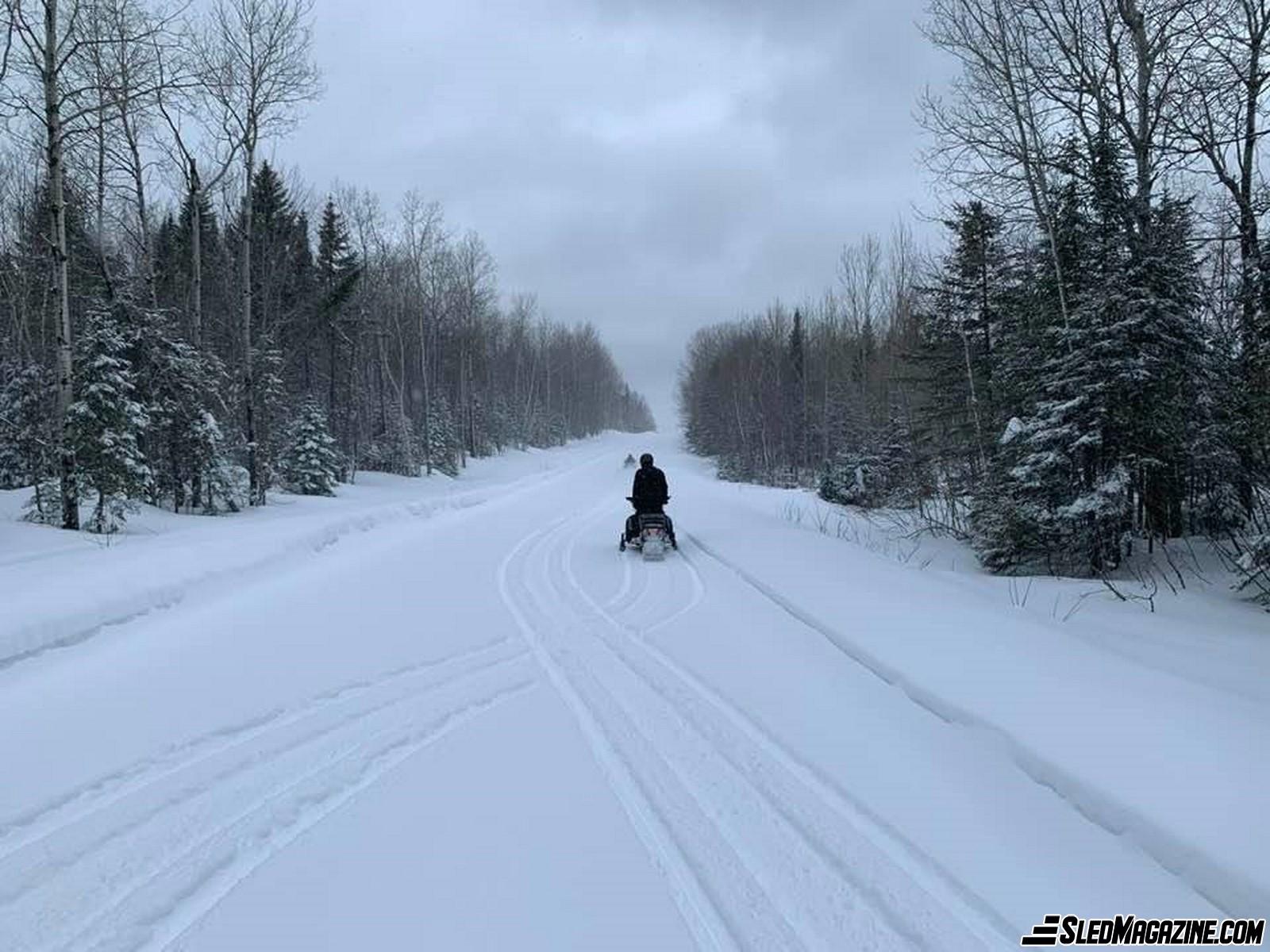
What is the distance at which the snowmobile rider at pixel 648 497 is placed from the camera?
11.9 m

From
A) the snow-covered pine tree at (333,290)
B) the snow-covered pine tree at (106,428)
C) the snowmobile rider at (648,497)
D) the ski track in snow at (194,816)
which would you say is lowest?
the ski track in snow at (194,816)

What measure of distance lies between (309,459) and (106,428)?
45.5 feet

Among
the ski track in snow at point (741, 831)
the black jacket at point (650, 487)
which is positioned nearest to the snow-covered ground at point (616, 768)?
the ski track in snow at point (741, 831)

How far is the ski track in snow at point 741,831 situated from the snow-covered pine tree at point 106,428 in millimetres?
11091

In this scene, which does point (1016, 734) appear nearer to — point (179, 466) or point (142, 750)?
point (142, 750)

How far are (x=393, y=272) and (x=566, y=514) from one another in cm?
2720

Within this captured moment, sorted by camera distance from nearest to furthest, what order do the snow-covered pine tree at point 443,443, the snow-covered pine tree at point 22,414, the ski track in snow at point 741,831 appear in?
the ski track in snow at point 741,831, the snow-covered pine tree at point 22,414, the snow-covered pine tree at point 443,443

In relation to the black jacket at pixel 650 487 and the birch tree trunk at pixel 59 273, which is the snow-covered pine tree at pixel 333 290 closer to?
the birch tree trunk at pixel 59 273

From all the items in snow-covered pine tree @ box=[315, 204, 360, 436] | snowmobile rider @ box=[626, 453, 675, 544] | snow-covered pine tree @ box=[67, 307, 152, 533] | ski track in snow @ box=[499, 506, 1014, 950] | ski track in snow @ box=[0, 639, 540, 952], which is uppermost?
snow-covered pine tree @ box=[315, 204, 360, 436]

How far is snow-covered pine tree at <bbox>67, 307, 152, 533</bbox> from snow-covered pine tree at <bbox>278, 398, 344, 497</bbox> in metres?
11.8

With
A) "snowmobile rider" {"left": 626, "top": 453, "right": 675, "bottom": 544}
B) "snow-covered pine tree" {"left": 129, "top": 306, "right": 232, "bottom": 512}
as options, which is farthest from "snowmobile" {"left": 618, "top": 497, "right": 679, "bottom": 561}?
"snow-covered pine tree" {"left": 129, "top": 306, "right": 232, "bottom": 512}

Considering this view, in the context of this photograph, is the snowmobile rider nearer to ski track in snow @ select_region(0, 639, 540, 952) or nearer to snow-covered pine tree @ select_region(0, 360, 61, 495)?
ski track in snow @ select_region(0, 639, 540, 952)

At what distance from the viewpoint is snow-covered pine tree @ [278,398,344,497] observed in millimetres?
26078

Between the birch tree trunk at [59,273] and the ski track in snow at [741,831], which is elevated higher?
the birch tree trunk at [59,273]
